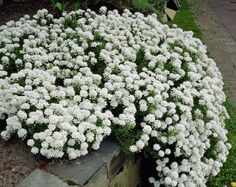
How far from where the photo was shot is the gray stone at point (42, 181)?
3.33m

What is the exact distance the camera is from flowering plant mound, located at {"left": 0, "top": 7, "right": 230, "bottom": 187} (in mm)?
3703

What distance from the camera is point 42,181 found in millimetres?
3354

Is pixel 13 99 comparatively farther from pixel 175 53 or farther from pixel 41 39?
pixel 175 53

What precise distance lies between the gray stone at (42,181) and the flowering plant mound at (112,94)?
0.56 feet

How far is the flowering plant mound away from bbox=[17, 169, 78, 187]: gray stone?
0.56 feet

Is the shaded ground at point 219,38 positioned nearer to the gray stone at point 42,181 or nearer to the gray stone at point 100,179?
the gray stone at point 100,179

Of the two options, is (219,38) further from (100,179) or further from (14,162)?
(14,162)

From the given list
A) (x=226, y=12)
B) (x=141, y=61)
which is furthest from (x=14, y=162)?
(x=226, y=12)

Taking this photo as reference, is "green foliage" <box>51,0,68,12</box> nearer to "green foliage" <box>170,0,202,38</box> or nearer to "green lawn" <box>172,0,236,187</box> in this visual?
"green lawn" <box>172,0,236,187</box>

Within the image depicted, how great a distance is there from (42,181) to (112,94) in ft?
3.68

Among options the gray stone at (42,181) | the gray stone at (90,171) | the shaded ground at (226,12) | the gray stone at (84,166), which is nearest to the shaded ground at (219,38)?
the shaded ground at (226,12)

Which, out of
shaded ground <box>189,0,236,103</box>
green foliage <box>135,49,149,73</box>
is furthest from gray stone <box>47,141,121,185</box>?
shaded ground <box>189,0,236,103</box>

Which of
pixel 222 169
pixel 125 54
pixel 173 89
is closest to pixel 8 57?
pixel 125 54

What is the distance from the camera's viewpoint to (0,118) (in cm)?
391
